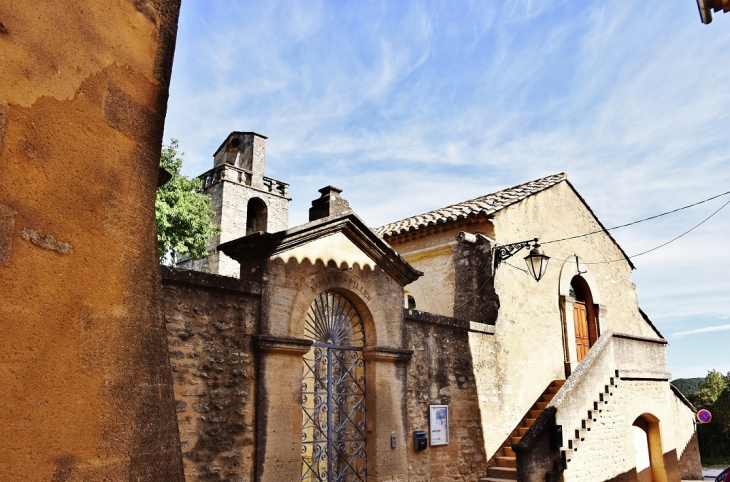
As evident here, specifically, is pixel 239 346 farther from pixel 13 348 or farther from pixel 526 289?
pixel 526 289

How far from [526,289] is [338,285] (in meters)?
5.56

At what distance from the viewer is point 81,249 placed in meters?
2.24

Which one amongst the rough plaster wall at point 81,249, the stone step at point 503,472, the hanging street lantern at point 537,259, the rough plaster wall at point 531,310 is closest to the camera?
the rough plaster wall at point 81,249

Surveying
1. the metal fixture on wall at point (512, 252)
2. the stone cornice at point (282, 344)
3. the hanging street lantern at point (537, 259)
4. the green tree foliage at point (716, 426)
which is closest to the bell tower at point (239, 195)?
the metal fixture on wall at point (512, 252)

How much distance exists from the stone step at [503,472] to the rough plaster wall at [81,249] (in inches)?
291

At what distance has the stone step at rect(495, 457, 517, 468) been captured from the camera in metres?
8.97

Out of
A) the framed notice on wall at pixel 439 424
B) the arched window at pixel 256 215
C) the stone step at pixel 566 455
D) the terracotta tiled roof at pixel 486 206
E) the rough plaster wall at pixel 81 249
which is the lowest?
the stone step at pixel 566 455

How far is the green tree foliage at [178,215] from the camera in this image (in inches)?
740

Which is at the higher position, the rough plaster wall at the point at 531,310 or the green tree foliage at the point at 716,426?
the rough plaster wall at the point at 531,310

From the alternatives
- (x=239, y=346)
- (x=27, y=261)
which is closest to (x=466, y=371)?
(x=239, y=346)

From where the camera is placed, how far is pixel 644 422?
12.4 meters

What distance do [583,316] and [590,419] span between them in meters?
4.51

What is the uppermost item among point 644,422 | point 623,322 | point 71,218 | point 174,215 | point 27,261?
point 174,215

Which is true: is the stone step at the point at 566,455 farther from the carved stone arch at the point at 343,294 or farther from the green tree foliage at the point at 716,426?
the green tree foliage at the point at 716,426
